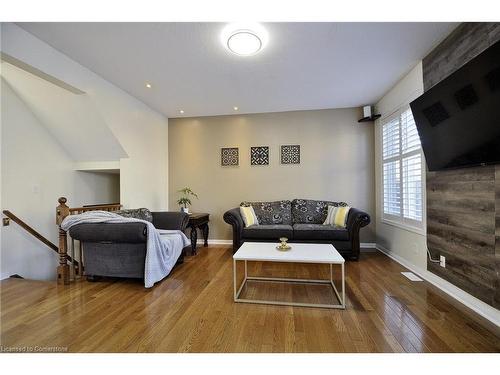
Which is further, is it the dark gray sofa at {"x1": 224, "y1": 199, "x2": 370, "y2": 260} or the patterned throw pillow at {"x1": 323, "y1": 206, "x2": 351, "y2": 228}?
the patterned throw pillow at {"x1": 323, "y1": 206, "x2": 351, "y2": 228}

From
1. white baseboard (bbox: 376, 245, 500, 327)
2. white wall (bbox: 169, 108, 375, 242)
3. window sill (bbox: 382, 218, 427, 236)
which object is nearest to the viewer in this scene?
white baseboard (bbox: 376, 245, 500, 327)

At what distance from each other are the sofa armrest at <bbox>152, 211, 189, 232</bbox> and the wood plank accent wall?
10.9ft

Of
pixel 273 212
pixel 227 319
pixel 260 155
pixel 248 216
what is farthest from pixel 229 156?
pixel 227 319

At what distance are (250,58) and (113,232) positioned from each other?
2.48m

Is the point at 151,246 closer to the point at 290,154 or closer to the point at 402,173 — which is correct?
the point at 290,154

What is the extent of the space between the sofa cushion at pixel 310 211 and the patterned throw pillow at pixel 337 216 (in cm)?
16

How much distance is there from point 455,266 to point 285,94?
120 inches

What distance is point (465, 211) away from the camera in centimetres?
201

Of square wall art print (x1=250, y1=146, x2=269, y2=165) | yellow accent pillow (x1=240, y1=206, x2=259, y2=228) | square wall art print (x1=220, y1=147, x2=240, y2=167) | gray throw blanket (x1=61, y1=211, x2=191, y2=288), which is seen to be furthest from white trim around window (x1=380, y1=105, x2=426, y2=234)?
gray throw blanket (x1=61, y1=211, x2=191, y2=288)

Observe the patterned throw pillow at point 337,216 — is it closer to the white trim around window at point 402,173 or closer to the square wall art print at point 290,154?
the white trim around window at point 402,173

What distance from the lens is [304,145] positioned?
4293 millimetres

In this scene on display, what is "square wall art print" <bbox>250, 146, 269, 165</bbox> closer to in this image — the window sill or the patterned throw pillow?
the patterned throw pillow

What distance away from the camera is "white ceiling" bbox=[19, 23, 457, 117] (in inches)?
79.6
